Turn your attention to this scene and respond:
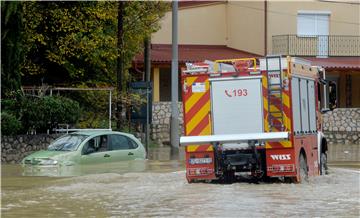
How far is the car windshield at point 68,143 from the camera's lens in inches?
741

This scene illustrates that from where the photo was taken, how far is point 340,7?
39750 millimetres

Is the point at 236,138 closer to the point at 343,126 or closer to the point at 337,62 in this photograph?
the point at 343,126

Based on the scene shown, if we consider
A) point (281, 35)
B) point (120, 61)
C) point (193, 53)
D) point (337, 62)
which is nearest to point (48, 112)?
point (120, 61)

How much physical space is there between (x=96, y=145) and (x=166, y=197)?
6.29 m

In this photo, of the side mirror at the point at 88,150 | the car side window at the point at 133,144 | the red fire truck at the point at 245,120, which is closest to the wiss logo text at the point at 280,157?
the red fire truck at the point at 245,120

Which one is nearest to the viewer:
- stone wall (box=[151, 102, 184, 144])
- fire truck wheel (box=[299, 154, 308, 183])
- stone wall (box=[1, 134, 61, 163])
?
fire truck wheel (box=[299, 154, 308, 183])

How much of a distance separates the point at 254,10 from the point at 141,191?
86.7 ft

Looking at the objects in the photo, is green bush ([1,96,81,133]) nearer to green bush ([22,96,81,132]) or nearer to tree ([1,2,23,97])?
green bush ([22,96,81,132])

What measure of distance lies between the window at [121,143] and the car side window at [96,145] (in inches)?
9.3

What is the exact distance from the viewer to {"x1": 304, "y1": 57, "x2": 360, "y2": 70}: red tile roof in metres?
36.6

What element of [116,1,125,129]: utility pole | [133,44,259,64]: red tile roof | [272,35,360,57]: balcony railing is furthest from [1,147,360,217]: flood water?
[272,35,360,57]: balcony railing

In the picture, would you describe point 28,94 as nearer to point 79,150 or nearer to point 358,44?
point 79,150

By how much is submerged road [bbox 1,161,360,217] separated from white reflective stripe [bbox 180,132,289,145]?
3.01ft

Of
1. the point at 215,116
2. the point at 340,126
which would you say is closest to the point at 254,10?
the point at 340,126
